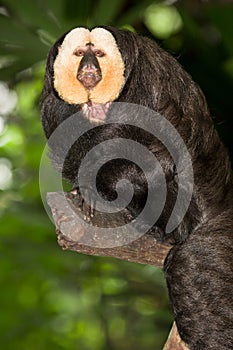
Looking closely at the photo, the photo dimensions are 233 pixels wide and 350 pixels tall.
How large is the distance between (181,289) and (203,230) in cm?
11

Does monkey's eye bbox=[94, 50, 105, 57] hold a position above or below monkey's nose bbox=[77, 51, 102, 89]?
above

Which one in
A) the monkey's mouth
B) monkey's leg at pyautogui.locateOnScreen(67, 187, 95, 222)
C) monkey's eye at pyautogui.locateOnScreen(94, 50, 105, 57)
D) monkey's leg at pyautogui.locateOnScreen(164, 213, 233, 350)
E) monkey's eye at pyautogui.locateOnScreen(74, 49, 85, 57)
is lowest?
monkey's leg at pyautogui.locateOnScreen(164, 213, 233, 350)

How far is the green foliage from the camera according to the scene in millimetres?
1795

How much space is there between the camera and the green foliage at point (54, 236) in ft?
5.89

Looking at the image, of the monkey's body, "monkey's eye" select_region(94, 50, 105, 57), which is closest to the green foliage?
the monkey's body

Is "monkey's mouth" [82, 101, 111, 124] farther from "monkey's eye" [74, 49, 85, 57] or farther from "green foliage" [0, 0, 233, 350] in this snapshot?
"green foliage" [0, 0, 233, 350]

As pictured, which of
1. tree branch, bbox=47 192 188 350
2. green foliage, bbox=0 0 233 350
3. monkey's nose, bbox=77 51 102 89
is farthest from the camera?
green foliage, bbox=0 0 233 350

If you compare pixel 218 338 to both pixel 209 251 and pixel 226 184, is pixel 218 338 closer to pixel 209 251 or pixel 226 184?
pixel 209 251

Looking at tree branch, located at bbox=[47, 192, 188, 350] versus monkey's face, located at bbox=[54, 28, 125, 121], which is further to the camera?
tree branch, located at bbox=[47, 192, 188, 350]

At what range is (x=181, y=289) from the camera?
1.16 m

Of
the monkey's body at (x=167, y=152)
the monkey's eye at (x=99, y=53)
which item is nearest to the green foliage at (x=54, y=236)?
the monkey's body at (x=167, y=152)

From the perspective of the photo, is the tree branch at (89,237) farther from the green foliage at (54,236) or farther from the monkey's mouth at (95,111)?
the green foliage at (54,236)

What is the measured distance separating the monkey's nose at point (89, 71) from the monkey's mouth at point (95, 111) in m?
0.04

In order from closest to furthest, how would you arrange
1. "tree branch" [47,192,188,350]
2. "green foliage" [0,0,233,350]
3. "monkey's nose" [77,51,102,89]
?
1. "monkey's nose" [77,51,102,89]
2. "tree branch" [47,192,188,350]
3. "green foliage" [0,0,233,350]
